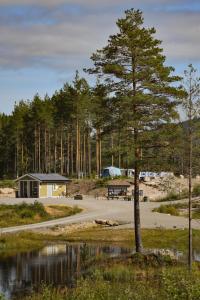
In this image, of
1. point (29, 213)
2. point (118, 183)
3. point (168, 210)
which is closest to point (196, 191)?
point (168, 210)

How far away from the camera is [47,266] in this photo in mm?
30344

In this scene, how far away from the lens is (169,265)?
27531mm

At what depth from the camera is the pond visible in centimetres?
2494

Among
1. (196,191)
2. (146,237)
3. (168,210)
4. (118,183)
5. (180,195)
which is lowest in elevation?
(146,237)

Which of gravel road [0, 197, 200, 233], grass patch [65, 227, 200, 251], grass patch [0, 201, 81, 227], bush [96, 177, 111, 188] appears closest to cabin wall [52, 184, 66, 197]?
bush [96, 177, 111, 188]

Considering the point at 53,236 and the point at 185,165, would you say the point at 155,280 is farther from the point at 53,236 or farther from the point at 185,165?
the point at 53,236

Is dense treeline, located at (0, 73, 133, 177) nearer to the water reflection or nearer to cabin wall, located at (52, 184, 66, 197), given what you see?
cabin wall, located at (52, 184, 66, 197)

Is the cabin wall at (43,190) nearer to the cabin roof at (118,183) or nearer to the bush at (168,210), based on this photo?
the cabin roof at (118,183)

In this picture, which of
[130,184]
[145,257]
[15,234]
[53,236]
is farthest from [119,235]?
[130,184]

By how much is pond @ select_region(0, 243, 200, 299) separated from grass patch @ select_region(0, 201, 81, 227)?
11.3 meters

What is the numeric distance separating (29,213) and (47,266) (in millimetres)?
22391

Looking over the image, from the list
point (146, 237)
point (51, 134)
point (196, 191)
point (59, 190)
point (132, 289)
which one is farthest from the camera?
point (51, 134)

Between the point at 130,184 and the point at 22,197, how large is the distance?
15.1 metres

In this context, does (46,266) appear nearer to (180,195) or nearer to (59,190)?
(180,195)
